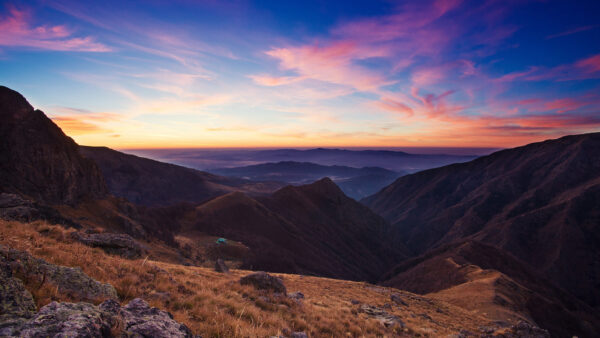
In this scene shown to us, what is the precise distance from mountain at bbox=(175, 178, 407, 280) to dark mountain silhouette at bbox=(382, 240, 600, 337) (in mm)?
22633

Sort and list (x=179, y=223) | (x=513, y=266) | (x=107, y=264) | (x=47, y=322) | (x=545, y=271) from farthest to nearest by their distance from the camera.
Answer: (x=545, y=271) → (x=513, y=266) → (x=179, y=223) → (x=107, y=264) → (x=47, y=322)

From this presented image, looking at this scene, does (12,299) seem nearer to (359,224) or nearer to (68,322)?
(68,322)

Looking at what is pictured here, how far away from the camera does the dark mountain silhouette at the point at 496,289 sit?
40.4 meters

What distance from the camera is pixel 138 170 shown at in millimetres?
176375

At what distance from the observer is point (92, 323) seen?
3.60 meters

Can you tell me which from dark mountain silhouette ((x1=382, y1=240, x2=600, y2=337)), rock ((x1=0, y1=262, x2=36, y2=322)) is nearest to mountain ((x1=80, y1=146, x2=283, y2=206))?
dark mountain silhouette ((x1=382, y1=240, x2=600, y2=337))

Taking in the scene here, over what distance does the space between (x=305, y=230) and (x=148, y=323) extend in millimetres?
110536

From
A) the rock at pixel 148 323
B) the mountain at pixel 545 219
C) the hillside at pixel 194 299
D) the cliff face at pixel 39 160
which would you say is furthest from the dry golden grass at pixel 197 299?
the mountain at pixel 545 219

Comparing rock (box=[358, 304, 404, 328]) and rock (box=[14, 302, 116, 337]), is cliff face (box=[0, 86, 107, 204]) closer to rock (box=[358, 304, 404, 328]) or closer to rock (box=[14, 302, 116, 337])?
rock (box=[14, 302, 116, 337])

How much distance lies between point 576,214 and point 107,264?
182278 millimetres

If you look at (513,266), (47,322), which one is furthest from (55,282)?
(513,266)

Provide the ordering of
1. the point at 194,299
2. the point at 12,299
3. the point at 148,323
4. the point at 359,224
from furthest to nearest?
the point at 359,224, the point at 194,299, the point at 148,323, the point at 12,299

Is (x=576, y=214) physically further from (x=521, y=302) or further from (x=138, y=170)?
(x=138, y=170)

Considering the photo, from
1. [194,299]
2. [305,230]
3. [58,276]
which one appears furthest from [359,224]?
[58,276]
